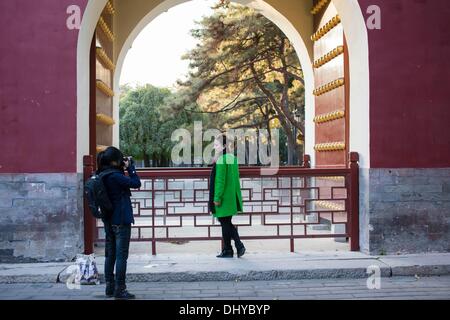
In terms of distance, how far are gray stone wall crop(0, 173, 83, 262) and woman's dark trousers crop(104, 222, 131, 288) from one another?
1.53 metres

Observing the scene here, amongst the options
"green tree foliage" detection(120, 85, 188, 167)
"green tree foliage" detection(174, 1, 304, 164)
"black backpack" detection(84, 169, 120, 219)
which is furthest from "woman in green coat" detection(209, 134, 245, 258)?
"green tree foliage" detection(120, 85, 188, 167)

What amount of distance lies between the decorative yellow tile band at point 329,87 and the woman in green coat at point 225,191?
2.34m

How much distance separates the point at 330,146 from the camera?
9055 mm

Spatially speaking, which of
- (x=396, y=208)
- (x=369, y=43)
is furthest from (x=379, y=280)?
(x=369, y=43)

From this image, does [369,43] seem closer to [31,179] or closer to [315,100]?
[315,100]

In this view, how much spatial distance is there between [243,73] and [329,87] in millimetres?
16865

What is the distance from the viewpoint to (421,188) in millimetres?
7402

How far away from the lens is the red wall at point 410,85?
7363mm

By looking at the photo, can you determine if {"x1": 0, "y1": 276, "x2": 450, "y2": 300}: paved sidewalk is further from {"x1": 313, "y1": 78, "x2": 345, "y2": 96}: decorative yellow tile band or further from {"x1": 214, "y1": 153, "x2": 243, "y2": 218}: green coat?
{"x1": 313, "y1": 78, "x2": 345, "y2": 96}: decorative yellow tile band

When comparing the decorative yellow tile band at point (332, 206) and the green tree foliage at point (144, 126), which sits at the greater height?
the green tree foliage at point (144, 126)

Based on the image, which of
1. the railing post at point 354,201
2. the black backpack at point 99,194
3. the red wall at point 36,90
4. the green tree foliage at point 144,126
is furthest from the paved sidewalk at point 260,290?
the green tree foliage at point 144,126

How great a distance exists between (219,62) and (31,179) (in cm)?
1869

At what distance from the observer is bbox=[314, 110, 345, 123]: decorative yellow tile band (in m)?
8.59

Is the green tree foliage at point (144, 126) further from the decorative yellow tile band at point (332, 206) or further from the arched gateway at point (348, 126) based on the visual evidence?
the arched gateway at point (348, 126)
